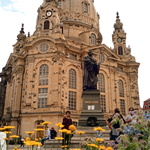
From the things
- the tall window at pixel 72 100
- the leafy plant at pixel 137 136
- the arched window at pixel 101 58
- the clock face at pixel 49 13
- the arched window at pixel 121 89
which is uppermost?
the clock face at pixel 49 13

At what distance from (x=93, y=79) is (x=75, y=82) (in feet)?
55.7

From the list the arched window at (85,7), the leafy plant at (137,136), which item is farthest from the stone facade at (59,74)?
the leafy plant at (137,136)

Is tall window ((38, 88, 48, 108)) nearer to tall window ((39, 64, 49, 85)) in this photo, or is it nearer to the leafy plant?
tall window ((39, 64, 49, 85))

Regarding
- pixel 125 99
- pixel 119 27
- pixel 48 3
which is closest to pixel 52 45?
pixel 48 3

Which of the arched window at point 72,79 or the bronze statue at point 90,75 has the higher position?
the arched window at point 72,79

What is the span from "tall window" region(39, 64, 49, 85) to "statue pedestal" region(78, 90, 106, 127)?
15.9 metres

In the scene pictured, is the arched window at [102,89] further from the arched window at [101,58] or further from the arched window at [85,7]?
the arched window at [85,7]

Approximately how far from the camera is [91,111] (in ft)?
50.7

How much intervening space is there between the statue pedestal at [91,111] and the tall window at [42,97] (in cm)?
1502

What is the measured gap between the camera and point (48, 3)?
36.9 m

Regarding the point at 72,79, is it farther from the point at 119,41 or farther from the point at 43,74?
the point at 119,41

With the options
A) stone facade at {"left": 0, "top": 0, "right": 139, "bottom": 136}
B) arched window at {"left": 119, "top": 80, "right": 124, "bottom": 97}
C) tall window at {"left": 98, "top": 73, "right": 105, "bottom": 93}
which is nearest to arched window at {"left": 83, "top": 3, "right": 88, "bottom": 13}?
stone facade at {"left": 0, "top": 0, "right": 139, "bottom": 136}

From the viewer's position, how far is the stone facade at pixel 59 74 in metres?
29.7

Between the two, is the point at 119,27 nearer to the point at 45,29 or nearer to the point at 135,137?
the point at 45,29
